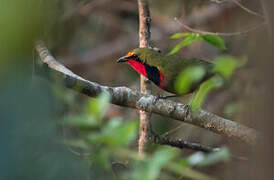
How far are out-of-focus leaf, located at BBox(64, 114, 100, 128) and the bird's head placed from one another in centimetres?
258

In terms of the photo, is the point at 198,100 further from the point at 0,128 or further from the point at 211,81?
the point at 0,128

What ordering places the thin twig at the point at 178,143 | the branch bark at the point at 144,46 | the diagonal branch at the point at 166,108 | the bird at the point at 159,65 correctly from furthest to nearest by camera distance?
the bird at the point at 159,65 → the branch bark at the point at 144,46 → the thin twig at the point at 178,143 → the diagonal branch at the point at 166,108

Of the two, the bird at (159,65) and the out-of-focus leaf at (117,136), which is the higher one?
the bird at (159,65)

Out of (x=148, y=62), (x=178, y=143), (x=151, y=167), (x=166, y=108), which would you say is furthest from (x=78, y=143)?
(x=148, y=62)

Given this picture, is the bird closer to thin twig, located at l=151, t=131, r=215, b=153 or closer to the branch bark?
the branch bark

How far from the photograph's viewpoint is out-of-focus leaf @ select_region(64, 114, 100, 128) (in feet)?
3.87

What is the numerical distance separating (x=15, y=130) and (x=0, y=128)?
0.05 m

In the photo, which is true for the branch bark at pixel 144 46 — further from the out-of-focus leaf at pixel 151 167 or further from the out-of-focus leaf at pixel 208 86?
the out-of-focus leaf at pixel 151 167

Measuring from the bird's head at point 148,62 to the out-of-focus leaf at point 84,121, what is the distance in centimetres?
258

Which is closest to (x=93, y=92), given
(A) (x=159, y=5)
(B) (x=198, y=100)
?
(B) (x=198, y=100)

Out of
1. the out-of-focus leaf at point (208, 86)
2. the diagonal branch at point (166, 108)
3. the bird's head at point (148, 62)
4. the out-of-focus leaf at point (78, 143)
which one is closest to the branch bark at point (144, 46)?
the bird's head at point (148, 62)

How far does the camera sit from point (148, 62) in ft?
12.7

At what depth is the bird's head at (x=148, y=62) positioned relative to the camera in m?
3.83

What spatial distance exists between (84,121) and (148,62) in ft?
8.77
